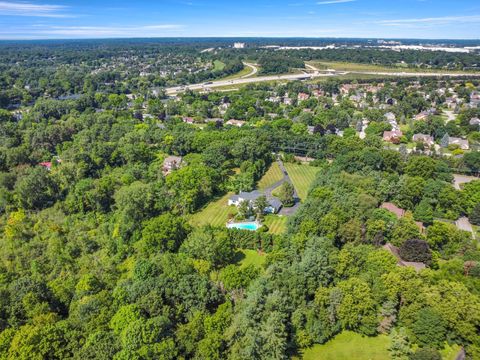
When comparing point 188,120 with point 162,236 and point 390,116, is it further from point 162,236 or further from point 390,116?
point 162,236

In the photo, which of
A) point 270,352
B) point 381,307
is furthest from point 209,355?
point 381,307

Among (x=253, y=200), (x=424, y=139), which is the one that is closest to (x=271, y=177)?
(x=253, y=200)

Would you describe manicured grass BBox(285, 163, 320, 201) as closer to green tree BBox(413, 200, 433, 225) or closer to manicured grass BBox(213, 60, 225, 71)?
green tree BBox(413, 200, 433, 225)

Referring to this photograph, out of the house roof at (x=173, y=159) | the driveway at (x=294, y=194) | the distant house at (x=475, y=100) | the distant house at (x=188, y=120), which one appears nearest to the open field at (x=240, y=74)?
the distant house at (x=188, y=120)

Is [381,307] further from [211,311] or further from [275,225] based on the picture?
[275,225]

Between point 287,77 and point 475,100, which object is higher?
point 287,77

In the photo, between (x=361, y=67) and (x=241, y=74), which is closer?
(x=241, y=74)

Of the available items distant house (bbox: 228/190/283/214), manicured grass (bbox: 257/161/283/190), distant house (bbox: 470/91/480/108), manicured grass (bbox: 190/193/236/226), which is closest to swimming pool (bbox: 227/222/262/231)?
manicured grass (bbox: 190/193/236/226)
